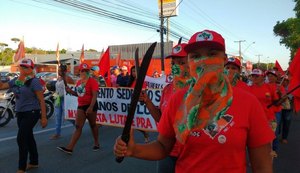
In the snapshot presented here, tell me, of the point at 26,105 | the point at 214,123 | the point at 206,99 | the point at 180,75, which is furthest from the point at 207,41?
the point at 26,105

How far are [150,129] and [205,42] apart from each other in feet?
19.8

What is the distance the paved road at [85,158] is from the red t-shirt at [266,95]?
41.2 inches

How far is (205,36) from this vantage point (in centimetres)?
193

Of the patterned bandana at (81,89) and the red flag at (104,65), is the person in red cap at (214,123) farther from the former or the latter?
the red flag at (104,65)

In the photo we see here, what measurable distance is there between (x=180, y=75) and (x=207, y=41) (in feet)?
4.33

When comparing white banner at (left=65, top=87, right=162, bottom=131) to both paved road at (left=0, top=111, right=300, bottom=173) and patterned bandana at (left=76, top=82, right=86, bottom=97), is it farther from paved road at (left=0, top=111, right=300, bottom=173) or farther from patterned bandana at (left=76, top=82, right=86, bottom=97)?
patterned bandana at (left=76, top=82, right=86, bottom=97)

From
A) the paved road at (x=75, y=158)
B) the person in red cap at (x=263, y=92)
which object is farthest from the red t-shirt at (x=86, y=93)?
the person in red cap at (x=263, y=92)

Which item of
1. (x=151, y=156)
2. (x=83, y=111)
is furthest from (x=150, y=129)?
(x=151, y=156)

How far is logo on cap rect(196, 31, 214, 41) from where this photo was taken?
1.92 m

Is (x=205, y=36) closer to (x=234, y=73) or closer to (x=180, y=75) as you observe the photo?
(x=180, y=75)

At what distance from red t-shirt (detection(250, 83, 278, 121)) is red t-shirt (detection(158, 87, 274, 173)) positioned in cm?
411

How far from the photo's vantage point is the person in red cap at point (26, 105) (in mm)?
5328

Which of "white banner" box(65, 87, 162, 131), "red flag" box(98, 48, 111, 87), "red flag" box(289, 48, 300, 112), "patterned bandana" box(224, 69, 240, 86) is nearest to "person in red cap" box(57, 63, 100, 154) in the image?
"white banner" box(65, 87, 162, 131)

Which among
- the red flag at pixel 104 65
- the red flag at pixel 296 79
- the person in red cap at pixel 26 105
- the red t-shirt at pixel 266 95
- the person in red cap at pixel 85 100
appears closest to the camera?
the person in red cap at pixel 26 105
